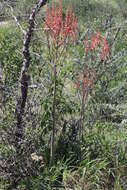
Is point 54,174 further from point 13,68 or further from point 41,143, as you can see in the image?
point 13,68

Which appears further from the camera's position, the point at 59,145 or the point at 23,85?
the point at 59,145

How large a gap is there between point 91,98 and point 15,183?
1.86 metres

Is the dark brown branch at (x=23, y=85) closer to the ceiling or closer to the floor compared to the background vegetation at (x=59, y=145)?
closer to the ceiling

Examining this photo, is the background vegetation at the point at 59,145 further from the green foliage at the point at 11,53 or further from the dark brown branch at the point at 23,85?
the green foliage at the point at 11,53

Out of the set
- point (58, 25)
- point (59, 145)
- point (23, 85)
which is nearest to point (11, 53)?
point (59, 145)

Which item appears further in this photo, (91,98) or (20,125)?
(91,98)

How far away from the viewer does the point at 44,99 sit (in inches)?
180

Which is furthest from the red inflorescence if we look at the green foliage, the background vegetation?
the green foliage

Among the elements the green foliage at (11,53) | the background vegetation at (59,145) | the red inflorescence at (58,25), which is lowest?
the background vegetation at (59,145)

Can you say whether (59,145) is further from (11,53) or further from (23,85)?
(11,53)

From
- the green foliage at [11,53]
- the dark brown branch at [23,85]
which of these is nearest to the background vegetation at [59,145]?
the dark brown branch at [23,85]

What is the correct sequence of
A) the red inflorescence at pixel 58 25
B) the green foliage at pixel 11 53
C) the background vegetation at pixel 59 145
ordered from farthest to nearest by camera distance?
1. the green foliage at pixel 11 53
2. the background vegetation at pixel 59 145
3. the red inflorescence at pixel 58 25

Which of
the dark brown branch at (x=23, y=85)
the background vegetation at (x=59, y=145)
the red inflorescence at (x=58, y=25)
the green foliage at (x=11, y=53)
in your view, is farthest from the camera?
the green foliage at (x=11, y=53)

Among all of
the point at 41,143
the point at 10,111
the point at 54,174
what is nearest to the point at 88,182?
the point at 54,174
